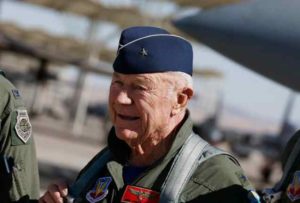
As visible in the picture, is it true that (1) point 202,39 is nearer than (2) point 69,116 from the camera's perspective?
Yes

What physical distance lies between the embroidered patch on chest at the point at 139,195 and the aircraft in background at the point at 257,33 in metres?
2.13

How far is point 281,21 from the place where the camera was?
4125 mm

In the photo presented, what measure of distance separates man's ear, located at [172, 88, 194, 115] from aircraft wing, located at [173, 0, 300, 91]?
199cm

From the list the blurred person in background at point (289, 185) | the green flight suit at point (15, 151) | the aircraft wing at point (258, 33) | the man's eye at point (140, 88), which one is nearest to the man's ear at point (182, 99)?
the man's eye at point (140, 88)

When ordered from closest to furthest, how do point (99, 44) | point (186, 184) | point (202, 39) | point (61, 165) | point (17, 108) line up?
point (186, 184) → point (17, 108) → point (202, 39) → point (61, 165) → point (99, 44)

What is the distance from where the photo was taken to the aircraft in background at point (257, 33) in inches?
158

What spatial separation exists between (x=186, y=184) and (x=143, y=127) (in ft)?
0.76

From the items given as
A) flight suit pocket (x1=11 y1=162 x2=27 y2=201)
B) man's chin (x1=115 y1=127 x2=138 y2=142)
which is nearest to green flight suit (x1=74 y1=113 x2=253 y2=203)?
man's chin (x1=115 y1=127 x2=138 y2=142)

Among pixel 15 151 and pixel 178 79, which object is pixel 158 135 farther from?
pixel 15 151

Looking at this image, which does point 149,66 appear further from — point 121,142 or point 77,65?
point 77,65

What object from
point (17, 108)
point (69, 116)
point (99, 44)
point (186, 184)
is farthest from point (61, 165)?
point (69, 116)

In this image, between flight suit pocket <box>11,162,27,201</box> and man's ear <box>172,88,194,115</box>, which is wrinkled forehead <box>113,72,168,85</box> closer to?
man's ear <box>172,88,194,115</box>

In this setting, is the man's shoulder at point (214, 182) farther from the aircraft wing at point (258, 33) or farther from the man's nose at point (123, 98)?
the aircraft wing at point (258, 33)

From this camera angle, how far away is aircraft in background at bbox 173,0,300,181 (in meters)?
4.02
